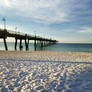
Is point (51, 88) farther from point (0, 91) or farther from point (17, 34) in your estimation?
point (17, 34)

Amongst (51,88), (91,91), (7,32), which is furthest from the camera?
(7,32)

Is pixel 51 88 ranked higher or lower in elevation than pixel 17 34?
lower

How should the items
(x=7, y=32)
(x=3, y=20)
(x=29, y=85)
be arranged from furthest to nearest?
1. (x=3, y=20)
2. (x=7, y=32)
3. (x=29, y=85)

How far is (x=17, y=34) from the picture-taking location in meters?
28.6

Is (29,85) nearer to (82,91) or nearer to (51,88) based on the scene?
(51,88)

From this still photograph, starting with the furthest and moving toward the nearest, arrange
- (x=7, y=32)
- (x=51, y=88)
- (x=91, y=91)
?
(x=7, y=32) < (x=51, y=88) < (x=91, y=91)

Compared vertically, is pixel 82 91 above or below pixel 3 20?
below

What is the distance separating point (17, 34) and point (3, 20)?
465 cm

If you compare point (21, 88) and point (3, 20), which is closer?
point (21, 88)

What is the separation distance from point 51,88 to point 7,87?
154 centimetres

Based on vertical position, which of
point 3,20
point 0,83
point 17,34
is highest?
point 3,20

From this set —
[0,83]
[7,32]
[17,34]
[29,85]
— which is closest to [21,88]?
[29,85]

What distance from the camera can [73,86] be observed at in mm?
4000

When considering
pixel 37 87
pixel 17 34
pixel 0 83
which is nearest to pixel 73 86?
pixel 37 87
